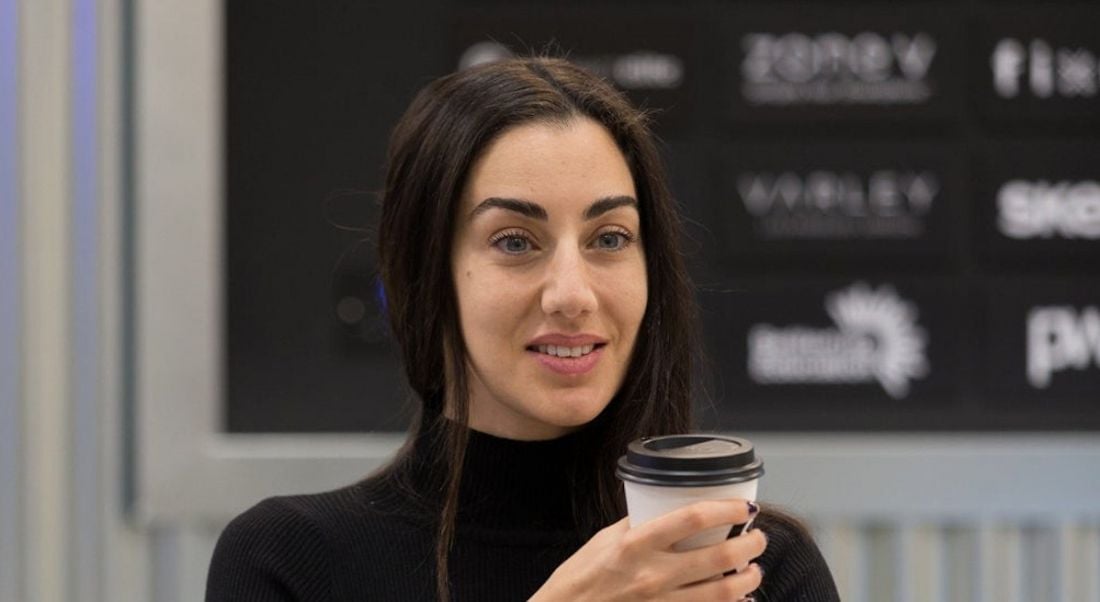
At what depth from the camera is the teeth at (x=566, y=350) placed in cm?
119

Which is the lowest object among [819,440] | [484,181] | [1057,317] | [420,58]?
[819,440]

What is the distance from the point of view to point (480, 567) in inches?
50.6

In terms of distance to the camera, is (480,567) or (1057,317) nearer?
(480,567)

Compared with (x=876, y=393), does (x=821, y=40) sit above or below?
above

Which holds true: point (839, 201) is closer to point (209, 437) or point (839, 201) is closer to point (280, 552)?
point (209, 437)

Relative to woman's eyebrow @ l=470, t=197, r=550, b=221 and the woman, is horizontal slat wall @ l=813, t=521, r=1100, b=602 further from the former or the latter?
woman's eyebrow @ l=470, t=197, r=550, b=221

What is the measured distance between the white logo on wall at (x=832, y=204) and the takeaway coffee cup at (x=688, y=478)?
130 centimetres

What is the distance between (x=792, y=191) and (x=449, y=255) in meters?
1.10

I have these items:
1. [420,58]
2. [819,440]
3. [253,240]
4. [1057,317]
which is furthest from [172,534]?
[1057,317]

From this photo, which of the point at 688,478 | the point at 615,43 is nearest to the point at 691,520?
the point at 688,478

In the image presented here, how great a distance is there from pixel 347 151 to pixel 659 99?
1.67 ft

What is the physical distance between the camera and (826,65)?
7.38ft

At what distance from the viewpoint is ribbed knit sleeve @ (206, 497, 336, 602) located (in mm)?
1281

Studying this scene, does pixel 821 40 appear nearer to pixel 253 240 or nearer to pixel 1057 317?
pixel 1057 317
